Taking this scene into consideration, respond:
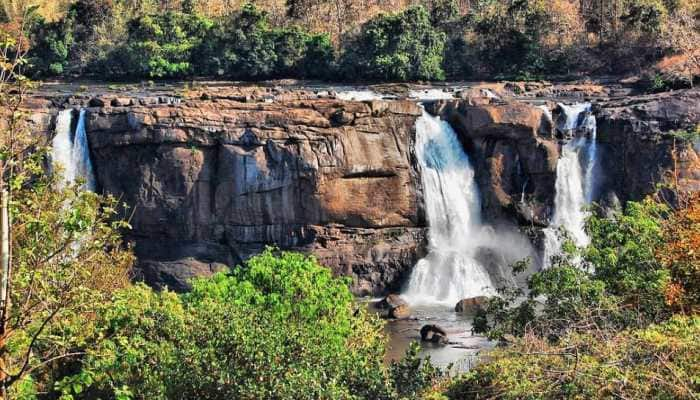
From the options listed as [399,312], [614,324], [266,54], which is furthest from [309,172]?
[266,54]

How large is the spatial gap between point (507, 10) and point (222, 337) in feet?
152

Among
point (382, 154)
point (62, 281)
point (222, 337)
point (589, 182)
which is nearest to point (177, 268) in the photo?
point (382, 154)

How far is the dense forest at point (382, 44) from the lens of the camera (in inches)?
2084

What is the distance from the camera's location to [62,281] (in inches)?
416

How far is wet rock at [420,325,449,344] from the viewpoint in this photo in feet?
94.7

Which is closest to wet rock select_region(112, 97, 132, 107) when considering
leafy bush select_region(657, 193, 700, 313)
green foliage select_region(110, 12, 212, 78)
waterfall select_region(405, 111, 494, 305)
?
waterfall select_region(405, 111, 494, 305)

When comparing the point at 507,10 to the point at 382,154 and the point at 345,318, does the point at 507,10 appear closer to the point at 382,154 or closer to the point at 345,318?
the point at 382,154

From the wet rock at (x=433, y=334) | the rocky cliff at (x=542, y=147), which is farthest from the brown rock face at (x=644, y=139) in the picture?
the wet rock at (x=433, y=334)

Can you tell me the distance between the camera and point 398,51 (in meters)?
52.6

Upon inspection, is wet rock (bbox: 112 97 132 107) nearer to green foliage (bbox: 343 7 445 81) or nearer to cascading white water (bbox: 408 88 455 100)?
cascading white water (bbox: 408 88 455 100)

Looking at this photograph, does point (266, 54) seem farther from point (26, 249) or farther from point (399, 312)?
point (26, 249)

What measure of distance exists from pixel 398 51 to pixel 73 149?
21947mm

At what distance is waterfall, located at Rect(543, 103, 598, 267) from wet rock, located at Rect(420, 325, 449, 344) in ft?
33.9

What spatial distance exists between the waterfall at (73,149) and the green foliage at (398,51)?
20.3 metres
